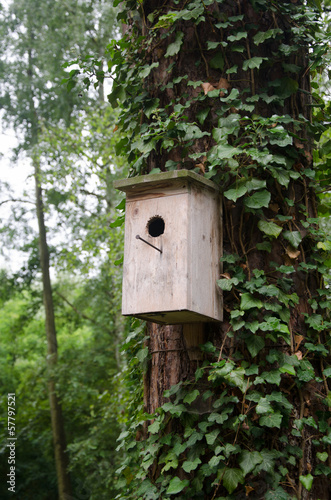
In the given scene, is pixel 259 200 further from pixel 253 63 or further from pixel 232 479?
pixel 232 479

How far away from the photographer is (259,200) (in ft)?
8.01

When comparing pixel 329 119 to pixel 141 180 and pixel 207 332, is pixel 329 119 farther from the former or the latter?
pixel 207 332

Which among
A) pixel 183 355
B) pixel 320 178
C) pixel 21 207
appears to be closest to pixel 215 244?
pixel 183 355

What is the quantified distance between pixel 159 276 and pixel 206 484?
2.79ft

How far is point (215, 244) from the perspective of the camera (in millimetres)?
2477

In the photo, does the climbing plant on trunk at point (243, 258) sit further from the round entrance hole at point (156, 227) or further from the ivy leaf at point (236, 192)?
the round entrance hole at point (156, 227)

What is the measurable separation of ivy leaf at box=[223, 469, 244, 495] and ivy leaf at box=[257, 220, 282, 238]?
38.0 inches

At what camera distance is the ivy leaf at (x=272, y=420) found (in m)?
2.16

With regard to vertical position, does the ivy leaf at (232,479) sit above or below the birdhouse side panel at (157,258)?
below

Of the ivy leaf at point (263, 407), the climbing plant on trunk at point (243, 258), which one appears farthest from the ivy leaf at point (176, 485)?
the ivy leaf at point (263, 407)

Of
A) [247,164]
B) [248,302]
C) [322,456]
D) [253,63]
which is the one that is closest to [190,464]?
[322,456]

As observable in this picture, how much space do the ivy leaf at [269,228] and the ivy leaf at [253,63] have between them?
2.41ft

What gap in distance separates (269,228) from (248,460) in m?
0.95

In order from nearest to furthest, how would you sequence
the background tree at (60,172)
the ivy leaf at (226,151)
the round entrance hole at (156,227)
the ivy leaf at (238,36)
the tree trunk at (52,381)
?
the ivy leaf at (226,151)
the round entrance hole at (156,227)
the ivy leaf at (238,36)
the background tree at (60,172)
the tree trunk at (52,381)
